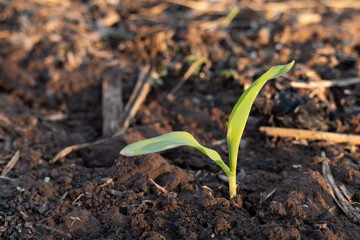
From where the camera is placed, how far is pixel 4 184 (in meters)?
2.03

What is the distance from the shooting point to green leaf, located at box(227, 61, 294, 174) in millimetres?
1567

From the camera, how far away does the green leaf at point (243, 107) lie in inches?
61.7

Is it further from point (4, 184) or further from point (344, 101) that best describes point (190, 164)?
point (344, 101)

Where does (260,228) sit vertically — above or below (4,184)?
below

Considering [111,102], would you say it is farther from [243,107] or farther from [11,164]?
[243,107]

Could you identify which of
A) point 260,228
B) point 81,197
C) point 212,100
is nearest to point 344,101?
point 212,100

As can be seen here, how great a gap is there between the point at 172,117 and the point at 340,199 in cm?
137

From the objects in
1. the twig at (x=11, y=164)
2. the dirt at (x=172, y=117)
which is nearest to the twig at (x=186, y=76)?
the dirt at (x=172, y=117)

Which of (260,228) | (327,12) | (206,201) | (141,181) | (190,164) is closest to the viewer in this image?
(260,228)

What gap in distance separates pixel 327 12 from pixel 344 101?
2.09 meters

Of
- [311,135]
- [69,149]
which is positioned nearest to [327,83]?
[311,135]

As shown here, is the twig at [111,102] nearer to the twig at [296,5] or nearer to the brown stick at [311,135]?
the brown stick at [311,135]

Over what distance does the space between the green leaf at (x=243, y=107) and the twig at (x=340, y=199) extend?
61cm

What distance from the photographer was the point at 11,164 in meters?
2.22
